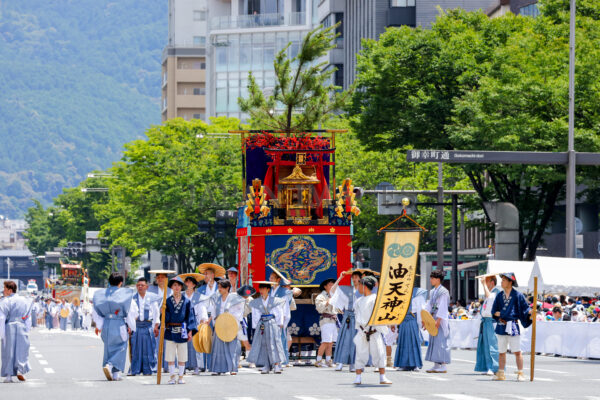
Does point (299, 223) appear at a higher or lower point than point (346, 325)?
higher

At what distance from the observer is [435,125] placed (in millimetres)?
42281

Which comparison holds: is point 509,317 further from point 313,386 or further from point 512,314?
point 313,386

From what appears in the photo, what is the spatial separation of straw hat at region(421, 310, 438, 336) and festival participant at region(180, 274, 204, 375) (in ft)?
12.6

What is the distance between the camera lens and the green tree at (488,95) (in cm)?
3716

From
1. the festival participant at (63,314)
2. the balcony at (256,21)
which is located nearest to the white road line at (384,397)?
the festival participant at (63,314)

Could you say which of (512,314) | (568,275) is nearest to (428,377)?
(512,314)

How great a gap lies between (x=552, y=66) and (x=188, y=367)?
19416 millimetres

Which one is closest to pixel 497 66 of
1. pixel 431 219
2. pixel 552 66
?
pixel 552 66

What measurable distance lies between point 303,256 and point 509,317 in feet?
26.3

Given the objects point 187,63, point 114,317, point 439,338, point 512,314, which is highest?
point 187,63

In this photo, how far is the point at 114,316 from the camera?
1989cm

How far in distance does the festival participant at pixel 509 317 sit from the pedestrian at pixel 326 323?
4.93 metres

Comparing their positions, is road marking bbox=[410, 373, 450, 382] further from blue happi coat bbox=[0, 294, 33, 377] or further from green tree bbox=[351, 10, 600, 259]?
green tree bbox=[351, 10, 600, 259]

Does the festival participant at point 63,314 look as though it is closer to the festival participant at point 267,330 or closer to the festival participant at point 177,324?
the festival participant at point 267,330
